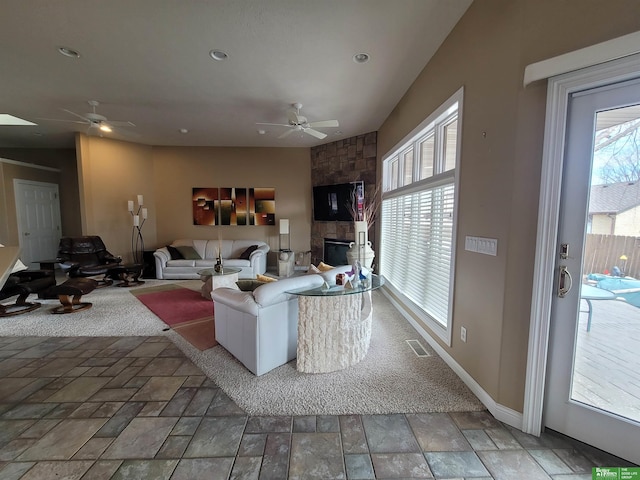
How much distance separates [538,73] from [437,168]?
134 centimetres

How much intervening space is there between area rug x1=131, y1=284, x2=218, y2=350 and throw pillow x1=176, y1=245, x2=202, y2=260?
83cm

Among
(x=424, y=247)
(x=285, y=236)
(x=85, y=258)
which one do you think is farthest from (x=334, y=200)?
(x=85, y=258)

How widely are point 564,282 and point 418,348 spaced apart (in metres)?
1.51

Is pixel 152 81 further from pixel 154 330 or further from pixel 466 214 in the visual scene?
pixel 466 214

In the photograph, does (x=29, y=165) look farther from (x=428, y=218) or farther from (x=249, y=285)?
(x=428, y=218)

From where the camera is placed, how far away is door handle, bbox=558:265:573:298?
5.07 ft

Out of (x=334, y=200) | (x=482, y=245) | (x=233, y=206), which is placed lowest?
(x=482, y=245)

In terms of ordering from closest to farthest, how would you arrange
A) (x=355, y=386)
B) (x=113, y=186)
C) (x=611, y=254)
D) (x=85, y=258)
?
(x=611, y=254) < (x=355, y=386) < (x=85, y=258) < (x=113, y=186)

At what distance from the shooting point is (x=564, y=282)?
1.56 meters

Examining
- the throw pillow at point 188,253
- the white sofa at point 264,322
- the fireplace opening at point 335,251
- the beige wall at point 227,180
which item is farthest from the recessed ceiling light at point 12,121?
the fireplace opening at point 335,251

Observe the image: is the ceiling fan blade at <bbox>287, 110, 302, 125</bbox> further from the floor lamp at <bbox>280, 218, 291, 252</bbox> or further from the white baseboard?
the white baseboard

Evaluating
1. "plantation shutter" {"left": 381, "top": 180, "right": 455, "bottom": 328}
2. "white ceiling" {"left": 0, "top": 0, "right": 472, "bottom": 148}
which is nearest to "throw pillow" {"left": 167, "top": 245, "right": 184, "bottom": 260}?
"white ceiling" {"left": 0, "top": 0, "right": 472, "bottom": 148}

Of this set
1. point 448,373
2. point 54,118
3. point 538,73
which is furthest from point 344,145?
point 54,118

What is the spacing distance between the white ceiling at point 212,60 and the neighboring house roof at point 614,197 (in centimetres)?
181
